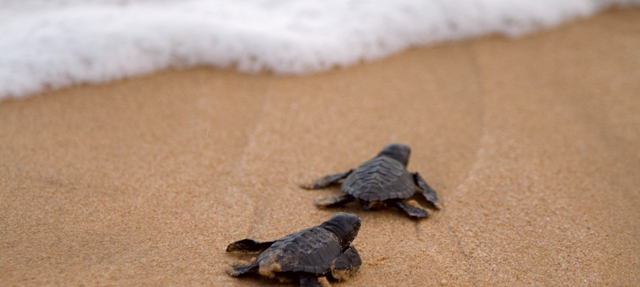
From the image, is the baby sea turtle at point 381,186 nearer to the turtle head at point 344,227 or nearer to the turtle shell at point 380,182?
the turtle shell at point 380,182

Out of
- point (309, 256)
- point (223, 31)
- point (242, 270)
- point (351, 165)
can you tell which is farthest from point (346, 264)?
point (223, 31)

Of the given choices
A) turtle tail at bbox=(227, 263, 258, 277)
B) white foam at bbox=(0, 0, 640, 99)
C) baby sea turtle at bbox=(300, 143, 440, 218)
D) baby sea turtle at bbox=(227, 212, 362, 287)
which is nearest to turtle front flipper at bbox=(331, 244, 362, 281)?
baby sea turtle at bbox=(227, 212, 362, 287)

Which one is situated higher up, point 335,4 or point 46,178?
point 335,4

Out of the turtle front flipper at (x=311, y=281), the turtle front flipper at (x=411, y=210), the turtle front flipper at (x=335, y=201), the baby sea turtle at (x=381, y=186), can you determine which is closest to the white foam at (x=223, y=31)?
the baby sea turtle at (x=381, y=186)

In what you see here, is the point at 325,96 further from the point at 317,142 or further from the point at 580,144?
the point at 580,144

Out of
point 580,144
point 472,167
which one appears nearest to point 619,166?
point 580,144

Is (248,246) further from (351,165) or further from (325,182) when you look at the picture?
(351,165)

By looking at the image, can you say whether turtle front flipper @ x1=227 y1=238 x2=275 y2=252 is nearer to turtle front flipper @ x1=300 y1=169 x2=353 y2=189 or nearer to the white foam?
turtle front flipper @ x1=300 y1=169 x2=353 y2=189
